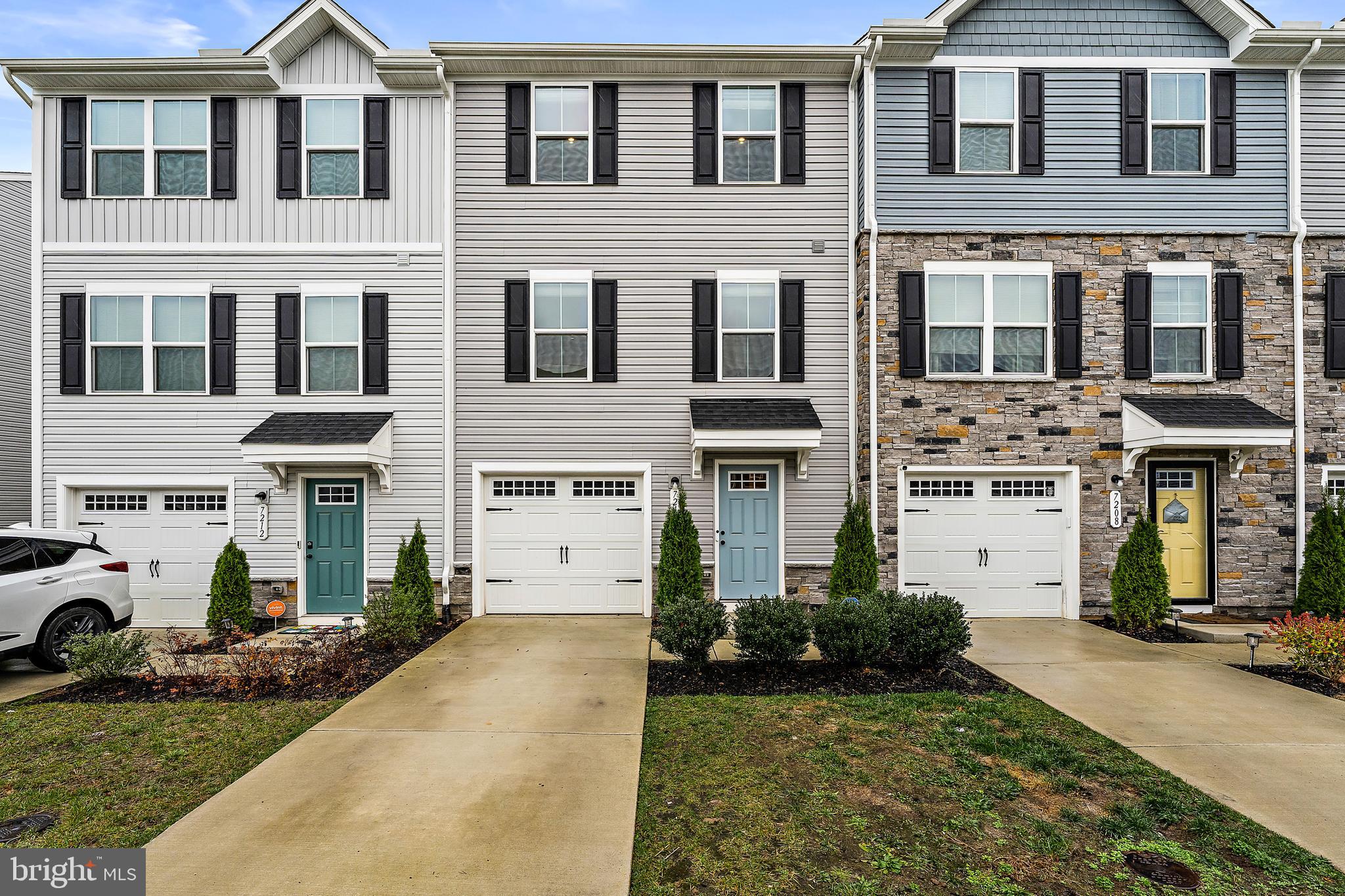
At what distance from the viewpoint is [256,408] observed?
30.4 feet

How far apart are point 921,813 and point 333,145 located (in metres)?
10.7

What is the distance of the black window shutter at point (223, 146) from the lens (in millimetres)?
9219

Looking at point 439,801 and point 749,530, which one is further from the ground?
point 749,530

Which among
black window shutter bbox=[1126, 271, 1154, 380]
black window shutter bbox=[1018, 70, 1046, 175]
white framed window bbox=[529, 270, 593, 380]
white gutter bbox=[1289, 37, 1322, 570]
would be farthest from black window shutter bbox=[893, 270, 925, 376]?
white gutter bbox=[1289, 37, 1322, 570]

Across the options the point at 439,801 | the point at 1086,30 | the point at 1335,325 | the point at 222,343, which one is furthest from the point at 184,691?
the point at 1335,325

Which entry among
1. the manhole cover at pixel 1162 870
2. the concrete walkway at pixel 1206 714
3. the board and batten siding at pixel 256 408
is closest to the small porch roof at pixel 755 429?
the concrete walkway at pixel 1206 714

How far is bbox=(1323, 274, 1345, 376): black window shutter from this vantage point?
29.8 ft

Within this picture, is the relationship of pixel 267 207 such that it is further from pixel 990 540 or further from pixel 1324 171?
pixel 1324 171

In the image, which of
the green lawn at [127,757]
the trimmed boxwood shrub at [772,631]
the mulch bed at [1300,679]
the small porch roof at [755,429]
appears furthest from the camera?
the small porch roof at [755,429]

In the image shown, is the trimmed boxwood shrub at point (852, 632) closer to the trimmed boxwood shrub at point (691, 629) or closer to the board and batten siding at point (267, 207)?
Answer: the trimmed boxwood shrub at point (691, 629)

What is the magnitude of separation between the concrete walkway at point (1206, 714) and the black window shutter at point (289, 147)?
1102 centimetres

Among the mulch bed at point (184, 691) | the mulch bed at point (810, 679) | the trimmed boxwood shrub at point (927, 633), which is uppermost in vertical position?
the trimmed boxwood shrub at point (927, 633)

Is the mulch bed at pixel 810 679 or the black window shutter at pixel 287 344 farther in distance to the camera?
the black window shutter at pixel 287 344

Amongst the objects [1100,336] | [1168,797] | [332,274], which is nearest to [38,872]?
[1168,797]
